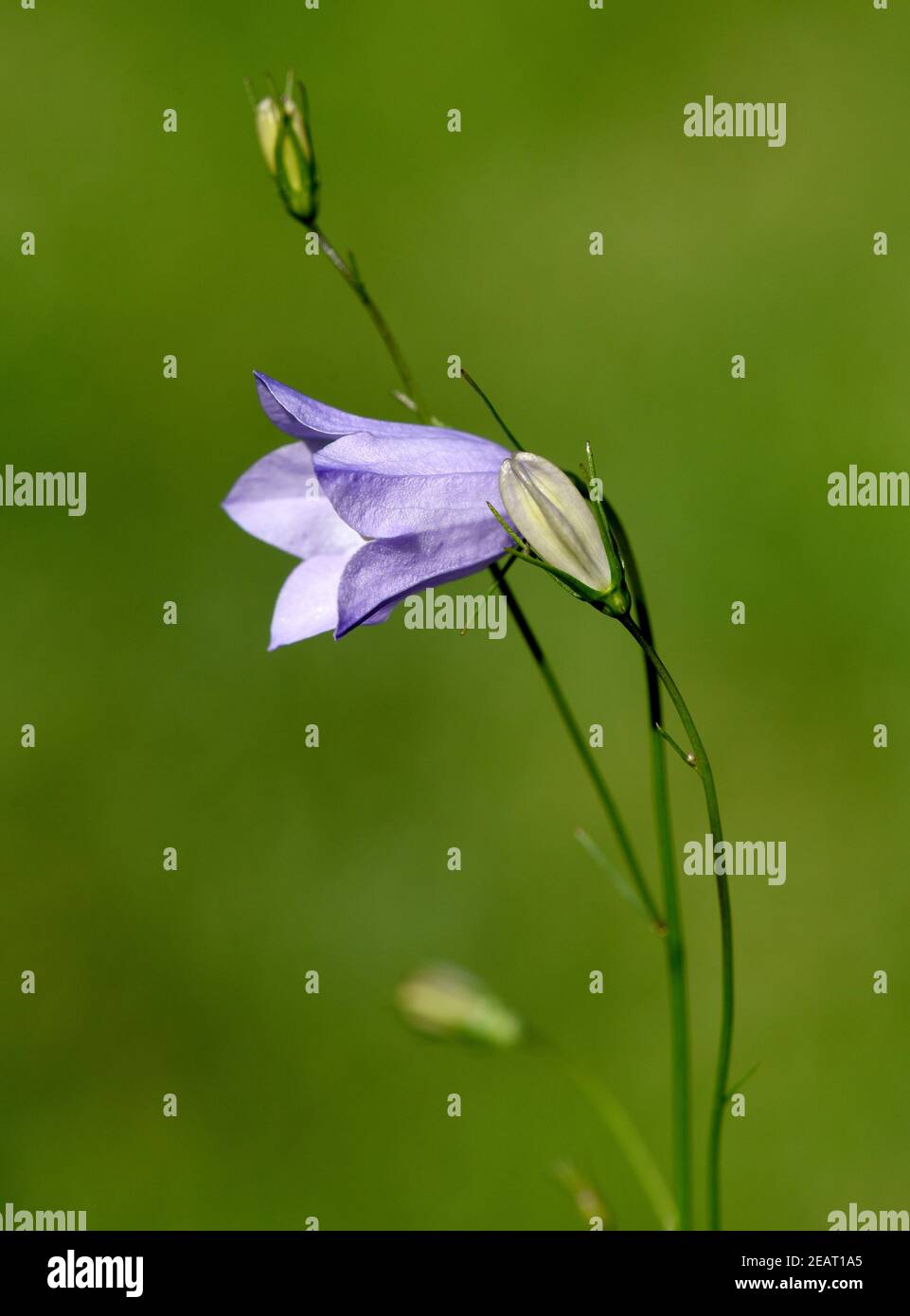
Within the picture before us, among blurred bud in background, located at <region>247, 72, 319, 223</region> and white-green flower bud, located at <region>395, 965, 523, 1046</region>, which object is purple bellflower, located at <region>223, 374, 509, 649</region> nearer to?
blurred bud in background, located at <region>247, 72, 319, 223</region>

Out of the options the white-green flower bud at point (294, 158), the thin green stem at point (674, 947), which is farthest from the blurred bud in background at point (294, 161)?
the thin green stem at point (674, 947)

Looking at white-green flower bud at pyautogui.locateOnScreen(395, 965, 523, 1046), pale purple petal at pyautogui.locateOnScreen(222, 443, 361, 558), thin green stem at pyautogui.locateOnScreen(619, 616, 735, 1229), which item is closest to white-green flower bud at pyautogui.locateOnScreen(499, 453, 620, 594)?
thin green stem at pyautogui.locateOnScreen(619, 616, 735, 1229)

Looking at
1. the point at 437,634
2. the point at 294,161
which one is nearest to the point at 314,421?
the point at 294,161

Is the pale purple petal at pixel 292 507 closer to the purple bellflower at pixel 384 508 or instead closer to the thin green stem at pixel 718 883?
the purple bellflower at pixel 384 508

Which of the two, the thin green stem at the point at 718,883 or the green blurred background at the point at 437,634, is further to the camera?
the green blurred background at the point at 437,634

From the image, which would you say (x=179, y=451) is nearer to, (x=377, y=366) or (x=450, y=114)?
(x=377, y=366)

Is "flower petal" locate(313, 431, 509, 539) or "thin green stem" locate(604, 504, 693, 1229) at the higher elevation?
"flower petal" locate(313, 431, 509, 539)

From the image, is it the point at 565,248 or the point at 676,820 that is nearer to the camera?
the point at 676,820
